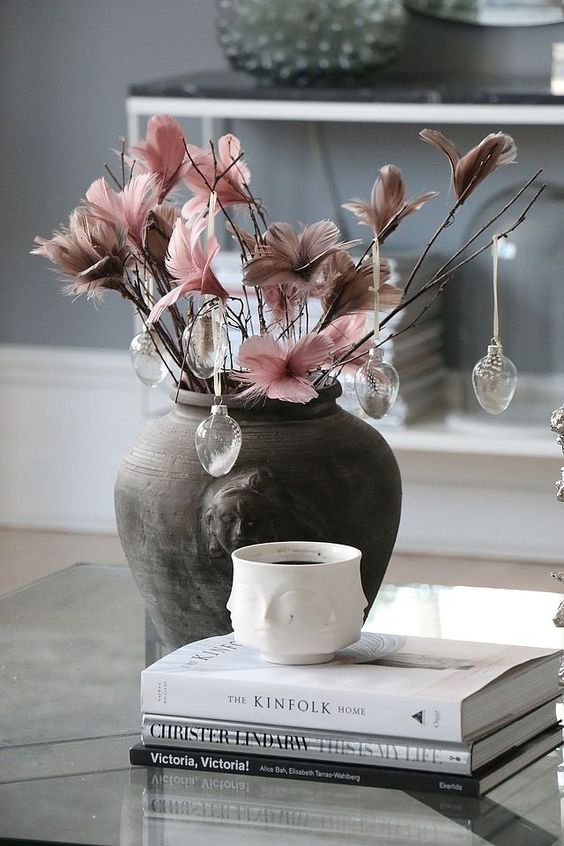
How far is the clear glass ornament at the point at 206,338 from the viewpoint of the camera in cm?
103

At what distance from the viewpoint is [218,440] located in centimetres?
99

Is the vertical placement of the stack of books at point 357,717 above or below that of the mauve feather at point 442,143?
below

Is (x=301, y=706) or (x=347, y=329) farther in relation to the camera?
(x=347, y=329)

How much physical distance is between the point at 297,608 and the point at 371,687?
0.07 meters

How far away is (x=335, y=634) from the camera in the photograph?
3.11 ft

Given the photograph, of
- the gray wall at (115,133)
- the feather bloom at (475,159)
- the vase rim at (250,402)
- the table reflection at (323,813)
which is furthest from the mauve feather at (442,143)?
the gray wall at (115,133)

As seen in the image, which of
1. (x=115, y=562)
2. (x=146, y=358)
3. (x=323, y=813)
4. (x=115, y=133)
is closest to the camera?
(x=323, y=813)

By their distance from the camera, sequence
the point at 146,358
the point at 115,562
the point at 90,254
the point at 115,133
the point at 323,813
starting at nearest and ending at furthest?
the point at 323,813 → the point at 90,254 → the point at 146,358 → the point at 115,562 → the point at 115,133

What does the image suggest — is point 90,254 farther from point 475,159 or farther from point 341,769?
point 341,769

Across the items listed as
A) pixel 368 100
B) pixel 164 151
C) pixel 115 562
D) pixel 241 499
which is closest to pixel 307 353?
pixel 241 499

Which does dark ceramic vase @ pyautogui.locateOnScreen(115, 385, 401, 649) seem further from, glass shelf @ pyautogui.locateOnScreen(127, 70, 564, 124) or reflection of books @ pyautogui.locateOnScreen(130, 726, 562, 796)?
glass shelf @ pyautogui.locateOnScreen(127, 70, 564, 124)

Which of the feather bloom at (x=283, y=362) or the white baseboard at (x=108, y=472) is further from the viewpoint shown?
the white baseboard at (x=108, y=472)

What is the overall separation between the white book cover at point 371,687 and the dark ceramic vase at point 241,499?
0.37 feet

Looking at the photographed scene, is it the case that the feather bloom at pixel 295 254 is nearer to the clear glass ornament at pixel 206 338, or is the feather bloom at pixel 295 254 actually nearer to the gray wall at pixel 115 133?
the clear glass ornament at pixel 206 338
